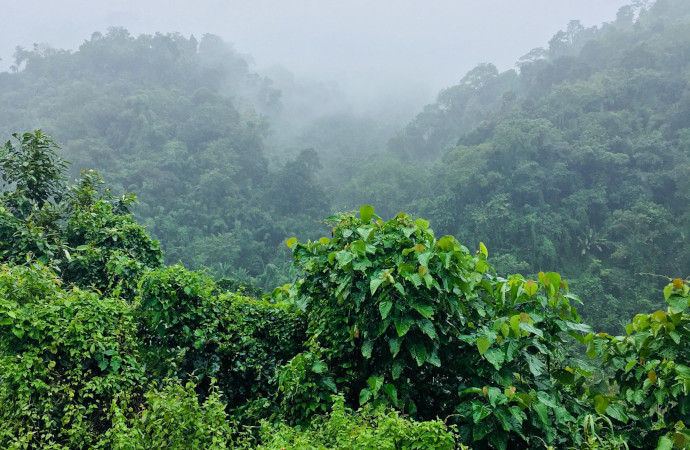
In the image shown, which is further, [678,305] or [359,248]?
[359,248]

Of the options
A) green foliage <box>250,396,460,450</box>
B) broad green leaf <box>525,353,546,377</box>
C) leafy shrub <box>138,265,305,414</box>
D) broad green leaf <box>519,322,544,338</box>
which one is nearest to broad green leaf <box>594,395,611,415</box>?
broad green leaf <box>525,353,546,377</box>

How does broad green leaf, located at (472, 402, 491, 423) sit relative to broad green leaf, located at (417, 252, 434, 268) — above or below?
below

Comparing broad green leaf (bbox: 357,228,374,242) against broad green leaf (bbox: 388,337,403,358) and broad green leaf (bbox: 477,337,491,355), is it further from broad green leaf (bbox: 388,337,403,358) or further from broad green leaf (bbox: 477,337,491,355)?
broad green leaf (bbox: 477,337,491,355)

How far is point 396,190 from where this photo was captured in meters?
30.1

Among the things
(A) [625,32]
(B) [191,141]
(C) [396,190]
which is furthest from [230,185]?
(A) [625,32]

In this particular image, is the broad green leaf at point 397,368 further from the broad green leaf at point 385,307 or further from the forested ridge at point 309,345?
the broad green leaf at point 385,307

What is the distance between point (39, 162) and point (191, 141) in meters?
31.7

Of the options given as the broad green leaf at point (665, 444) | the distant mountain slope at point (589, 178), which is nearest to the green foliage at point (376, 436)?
the broad green leaf at point (665, 444)

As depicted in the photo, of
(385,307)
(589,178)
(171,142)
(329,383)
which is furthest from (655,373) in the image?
(171,142)

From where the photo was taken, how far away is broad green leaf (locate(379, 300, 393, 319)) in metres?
2.43

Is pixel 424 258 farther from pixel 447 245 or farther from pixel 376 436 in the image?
pixel 376 436

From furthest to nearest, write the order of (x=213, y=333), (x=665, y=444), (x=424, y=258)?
(x=213, y=333)
(x=424, y=258)
(x=665, y=444)

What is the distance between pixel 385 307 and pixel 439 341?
1.37ft

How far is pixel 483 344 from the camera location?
239cm
